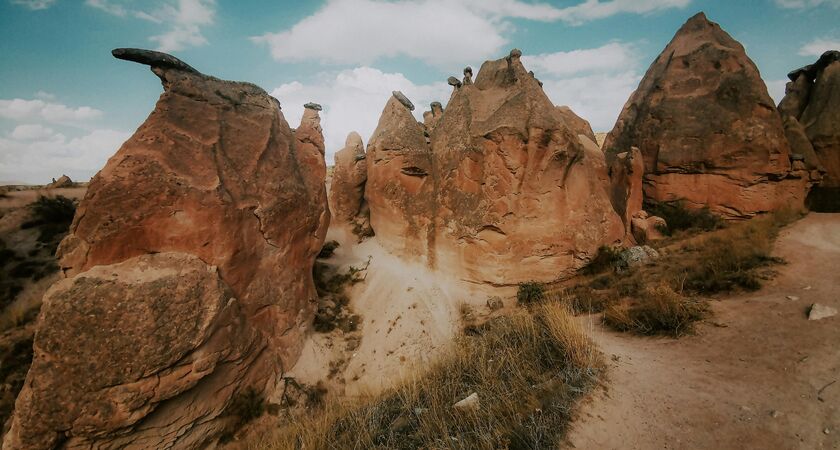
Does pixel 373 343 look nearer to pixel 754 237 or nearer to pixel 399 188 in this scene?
pixel 399 188

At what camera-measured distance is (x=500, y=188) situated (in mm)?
7512

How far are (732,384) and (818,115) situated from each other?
527 inches

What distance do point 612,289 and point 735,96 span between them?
825 cm

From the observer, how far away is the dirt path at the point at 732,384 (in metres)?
2.57

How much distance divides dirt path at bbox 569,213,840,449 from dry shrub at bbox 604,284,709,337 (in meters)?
0.17

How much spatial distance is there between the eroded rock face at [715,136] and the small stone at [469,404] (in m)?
10.3

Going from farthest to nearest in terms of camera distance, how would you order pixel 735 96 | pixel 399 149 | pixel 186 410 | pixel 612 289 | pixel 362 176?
pixel 362 176 → pixel 735 96 → pixel 399 149 → pixel 612 289 → pixel 186 410

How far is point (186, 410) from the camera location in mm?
4262

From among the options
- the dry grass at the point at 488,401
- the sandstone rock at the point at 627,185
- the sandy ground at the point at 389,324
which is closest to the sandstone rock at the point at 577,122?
the sandstone rock at the point at 627,185

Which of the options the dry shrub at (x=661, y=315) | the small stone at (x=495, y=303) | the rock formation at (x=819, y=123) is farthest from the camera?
the rock formation at (x=819, y=123)

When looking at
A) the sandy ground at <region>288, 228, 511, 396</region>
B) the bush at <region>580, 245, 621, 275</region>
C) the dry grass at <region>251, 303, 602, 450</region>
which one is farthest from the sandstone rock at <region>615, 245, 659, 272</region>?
the dry grass at <region>251, 303, 602, 450</region>

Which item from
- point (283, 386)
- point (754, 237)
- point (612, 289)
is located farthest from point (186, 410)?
point (754, 237)

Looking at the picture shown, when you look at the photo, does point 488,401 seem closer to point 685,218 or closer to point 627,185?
point 627,185

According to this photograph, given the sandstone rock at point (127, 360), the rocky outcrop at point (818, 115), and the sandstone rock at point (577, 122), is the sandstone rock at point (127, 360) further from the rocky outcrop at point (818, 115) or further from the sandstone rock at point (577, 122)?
the rocky outcrop at point (818, 115)
